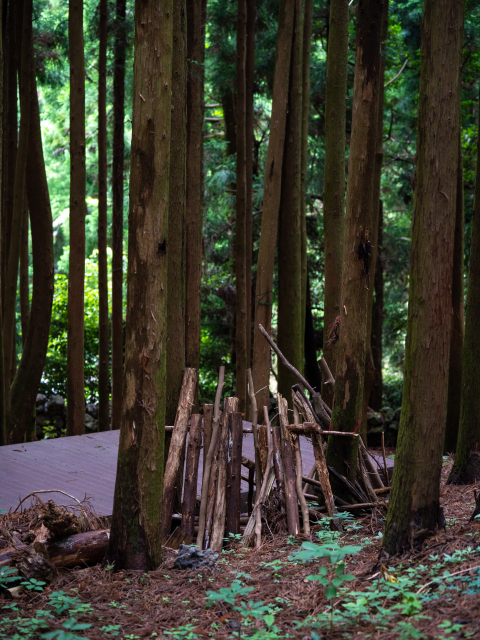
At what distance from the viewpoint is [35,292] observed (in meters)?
8.44

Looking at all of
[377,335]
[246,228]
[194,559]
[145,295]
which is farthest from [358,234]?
[377,335]

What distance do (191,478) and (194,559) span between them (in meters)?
0.78

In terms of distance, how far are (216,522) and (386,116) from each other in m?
13.1

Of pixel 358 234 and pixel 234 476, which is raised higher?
pixel 358 234

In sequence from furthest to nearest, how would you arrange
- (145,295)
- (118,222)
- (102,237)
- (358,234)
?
(118,222) → (102,237) → (358,234) → (145,295)

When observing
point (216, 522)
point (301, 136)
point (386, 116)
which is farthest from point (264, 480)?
point (386, 116)

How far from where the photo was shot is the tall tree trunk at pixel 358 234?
16.2 ft

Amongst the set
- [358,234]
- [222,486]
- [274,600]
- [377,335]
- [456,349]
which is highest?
[358,234]

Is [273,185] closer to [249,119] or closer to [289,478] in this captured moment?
[249,119]

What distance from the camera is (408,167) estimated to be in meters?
15.9

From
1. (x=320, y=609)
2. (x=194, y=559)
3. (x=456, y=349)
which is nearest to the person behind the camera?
(x=320, y=609)

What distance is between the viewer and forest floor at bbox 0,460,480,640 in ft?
9.25

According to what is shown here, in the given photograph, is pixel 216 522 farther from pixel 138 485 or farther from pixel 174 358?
pixel 174 358

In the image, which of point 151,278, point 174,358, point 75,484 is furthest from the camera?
point 75,484
